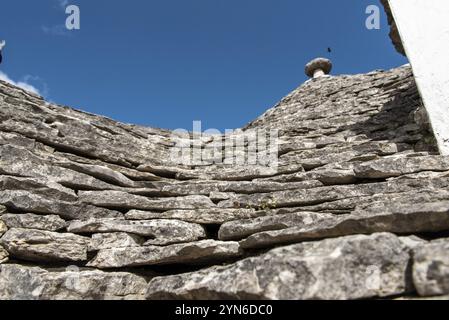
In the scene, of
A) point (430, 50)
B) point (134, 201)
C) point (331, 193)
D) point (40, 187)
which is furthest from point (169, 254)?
point (430, 50)

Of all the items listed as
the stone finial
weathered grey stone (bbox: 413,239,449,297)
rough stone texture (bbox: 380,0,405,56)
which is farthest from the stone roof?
the stone finial

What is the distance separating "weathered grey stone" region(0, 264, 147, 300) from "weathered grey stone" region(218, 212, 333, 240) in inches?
35.3

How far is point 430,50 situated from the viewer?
5020 mm

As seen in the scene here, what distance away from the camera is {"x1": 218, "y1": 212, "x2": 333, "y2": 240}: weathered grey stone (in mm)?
3154

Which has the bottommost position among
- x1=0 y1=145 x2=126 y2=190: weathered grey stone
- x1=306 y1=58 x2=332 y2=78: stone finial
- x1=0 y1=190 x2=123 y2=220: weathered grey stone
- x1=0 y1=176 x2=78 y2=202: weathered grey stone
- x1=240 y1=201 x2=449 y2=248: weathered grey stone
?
x1=240 y1=201 x2=449 y2=248: weathered grey stone

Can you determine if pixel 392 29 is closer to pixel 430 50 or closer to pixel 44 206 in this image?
pixel 430 50

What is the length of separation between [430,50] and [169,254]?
462cm

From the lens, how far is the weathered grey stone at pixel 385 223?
8.09ft

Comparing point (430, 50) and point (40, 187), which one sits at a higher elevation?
point (430, 50)

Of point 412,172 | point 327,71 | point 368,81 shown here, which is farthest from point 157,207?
point 327,71

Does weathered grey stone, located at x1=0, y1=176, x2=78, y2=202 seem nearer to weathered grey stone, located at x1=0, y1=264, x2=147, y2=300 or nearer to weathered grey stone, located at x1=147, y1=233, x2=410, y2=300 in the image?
weathered grey stone, located at x1=0, y1=264, x2=147, y2=300

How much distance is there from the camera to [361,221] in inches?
103
